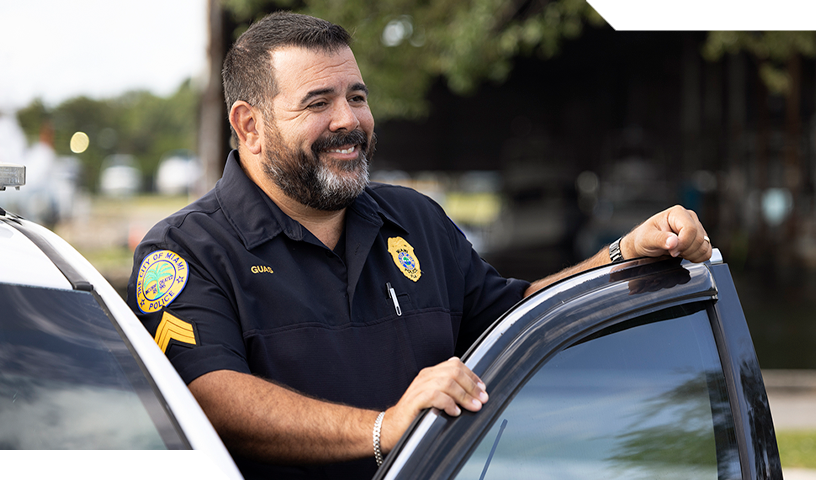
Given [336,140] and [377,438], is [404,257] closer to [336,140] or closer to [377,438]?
[336,140]

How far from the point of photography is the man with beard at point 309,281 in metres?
1.33

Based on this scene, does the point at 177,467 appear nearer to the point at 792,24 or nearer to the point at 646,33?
the point at 792,24

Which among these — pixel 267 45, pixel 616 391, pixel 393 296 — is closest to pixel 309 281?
pixel 393 296

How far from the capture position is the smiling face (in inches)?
66.1

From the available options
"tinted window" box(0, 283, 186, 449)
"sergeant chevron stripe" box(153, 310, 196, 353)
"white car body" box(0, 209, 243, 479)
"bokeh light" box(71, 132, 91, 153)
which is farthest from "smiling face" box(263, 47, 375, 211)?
"bokeh light" box(71, 132, 91, 153)

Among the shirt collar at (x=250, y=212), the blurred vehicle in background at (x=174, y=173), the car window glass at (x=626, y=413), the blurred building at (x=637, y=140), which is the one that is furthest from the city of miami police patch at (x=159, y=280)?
the blurred vehicle in background at (x=174, y=173)

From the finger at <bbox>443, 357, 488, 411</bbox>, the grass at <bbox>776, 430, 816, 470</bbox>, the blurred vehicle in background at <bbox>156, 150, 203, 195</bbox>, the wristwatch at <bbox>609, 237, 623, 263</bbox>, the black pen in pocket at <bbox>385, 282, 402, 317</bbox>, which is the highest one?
the blurred vehicle in background at <bbox>156, 150, 203, 195</bbox>

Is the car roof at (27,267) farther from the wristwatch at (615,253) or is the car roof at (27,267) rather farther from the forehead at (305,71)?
the wristwatch at (615,253)

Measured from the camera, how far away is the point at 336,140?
1706mm

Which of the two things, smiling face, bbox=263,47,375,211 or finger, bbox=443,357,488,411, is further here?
smiling face, bbox=263,47,375,211

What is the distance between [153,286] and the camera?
4.73ft

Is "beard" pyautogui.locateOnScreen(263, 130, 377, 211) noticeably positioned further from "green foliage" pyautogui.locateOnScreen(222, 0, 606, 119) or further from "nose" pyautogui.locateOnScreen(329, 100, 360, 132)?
"green foliage" pyautogui.locateOnScreen(222, 0, 606, 119)

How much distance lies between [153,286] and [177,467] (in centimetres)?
47

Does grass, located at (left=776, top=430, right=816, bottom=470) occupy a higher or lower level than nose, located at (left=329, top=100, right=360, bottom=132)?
lower
